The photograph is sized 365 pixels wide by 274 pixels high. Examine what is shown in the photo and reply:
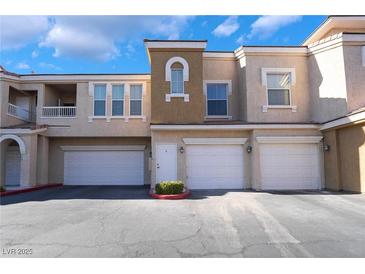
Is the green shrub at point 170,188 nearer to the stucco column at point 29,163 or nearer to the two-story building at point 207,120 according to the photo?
the two-story building at point 207,120

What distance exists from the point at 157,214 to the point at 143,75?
998 cm

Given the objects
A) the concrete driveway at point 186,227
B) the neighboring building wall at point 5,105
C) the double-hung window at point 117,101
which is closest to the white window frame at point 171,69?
the double-hung window at point 117,101

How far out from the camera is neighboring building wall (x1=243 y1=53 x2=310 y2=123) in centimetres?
1388

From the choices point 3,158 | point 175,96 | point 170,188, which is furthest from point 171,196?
point 3,158

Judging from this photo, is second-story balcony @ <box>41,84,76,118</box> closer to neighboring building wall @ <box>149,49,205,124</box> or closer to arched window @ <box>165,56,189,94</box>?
neighboring building wall @ <box>149,49,205,124</box>

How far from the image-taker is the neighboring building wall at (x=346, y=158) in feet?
36.4

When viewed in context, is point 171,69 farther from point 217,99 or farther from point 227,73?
point 227,73

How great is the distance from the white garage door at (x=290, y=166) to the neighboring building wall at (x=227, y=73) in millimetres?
3250

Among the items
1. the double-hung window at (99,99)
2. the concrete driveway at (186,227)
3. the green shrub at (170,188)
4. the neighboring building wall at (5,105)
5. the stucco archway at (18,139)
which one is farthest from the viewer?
the double-hung window at (99,99)

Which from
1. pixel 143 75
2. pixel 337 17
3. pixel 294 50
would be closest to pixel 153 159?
pixel 143 75

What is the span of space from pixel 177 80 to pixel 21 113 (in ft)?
33.1

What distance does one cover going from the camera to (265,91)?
1401cm

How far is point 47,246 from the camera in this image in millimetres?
5293

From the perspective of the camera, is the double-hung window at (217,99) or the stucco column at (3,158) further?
the double-hung window at (217,99)
